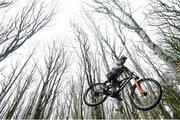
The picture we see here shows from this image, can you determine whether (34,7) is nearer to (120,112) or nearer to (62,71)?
(62,71)

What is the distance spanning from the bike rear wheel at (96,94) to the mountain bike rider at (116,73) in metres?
0.45

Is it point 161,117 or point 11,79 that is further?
Answer: point 11,79

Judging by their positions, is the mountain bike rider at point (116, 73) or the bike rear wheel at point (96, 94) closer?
the mountain bike rider at point (116, 73)

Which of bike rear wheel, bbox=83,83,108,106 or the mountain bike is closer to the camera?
the mountain bike

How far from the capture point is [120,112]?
288 inches

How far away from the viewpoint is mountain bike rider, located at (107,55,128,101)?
16.8 feet

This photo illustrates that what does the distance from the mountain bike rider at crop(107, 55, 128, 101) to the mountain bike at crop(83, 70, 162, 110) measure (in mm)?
120

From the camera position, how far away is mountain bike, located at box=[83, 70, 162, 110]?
15.6 feet

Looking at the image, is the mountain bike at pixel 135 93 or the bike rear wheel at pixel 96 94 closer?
the mountain bike at pixel 135 93

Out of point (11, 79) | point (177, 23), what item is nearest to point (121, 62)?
point (177, 23)

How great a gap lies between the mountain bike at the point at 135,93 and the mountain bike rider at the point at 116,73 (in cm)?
12

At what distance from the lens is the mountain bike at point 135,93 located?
474cm

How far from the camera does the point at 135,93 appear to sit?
17.7 feet

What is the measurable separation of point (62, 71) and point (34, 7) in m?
3.50
